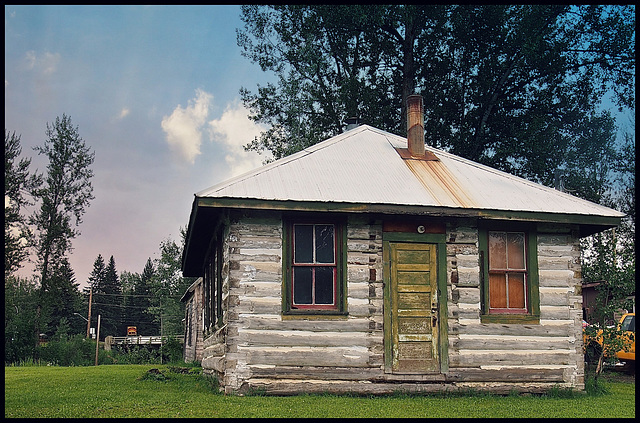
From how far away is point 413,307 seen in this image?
504 inches

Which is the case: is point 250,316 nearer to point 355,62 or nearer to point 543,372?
point 543,372

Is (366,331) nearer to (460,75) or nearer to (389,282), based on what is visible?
(389,282)

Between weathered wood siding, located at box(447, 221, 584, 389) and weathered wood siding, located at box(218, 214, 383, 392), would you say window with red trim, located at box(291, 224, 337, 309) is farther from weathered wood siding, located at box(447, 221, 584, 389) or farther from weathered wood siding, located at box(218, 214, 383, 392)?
weathered wood siding, located at box(447, 221, 584, 389)

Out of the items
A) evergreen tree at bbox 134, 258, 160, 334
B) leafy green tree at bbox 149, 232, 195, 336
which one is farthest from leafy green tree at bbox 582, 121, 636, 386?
evergreen tree at bbox 134, 258, 160, 334

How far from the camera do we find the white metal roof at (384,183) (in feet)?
41.2

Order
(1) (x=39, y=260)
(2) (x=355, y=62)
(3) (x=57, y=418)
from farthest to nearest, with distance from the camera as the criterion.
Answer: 1. (1) (x=39, y=260)
2. (2) (x=355, y=62)
3. (3) (x=57, y=418)

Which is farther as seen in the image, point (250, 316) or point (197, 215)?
point (197, 215)

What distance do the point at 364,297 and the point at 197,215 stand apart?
3580mm

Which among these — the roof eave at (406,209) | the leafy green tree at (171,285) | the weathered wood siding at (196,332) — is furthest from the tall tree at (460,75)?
the leafy green tree at (171,285)

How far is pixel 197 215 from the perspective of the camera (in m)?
13.4

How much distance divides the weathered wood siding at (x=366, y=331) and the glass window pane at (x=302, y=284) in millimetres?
323

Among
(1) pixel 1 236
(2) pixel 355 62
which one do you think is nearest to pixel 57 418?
(1) pixel 1 236

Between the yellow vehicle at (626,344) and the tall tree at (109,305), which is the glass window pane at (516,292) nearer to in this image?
the yellow vehicle at (626,344)

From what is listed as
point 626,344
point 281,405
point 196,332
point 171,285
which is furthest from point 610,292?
point 171,285
